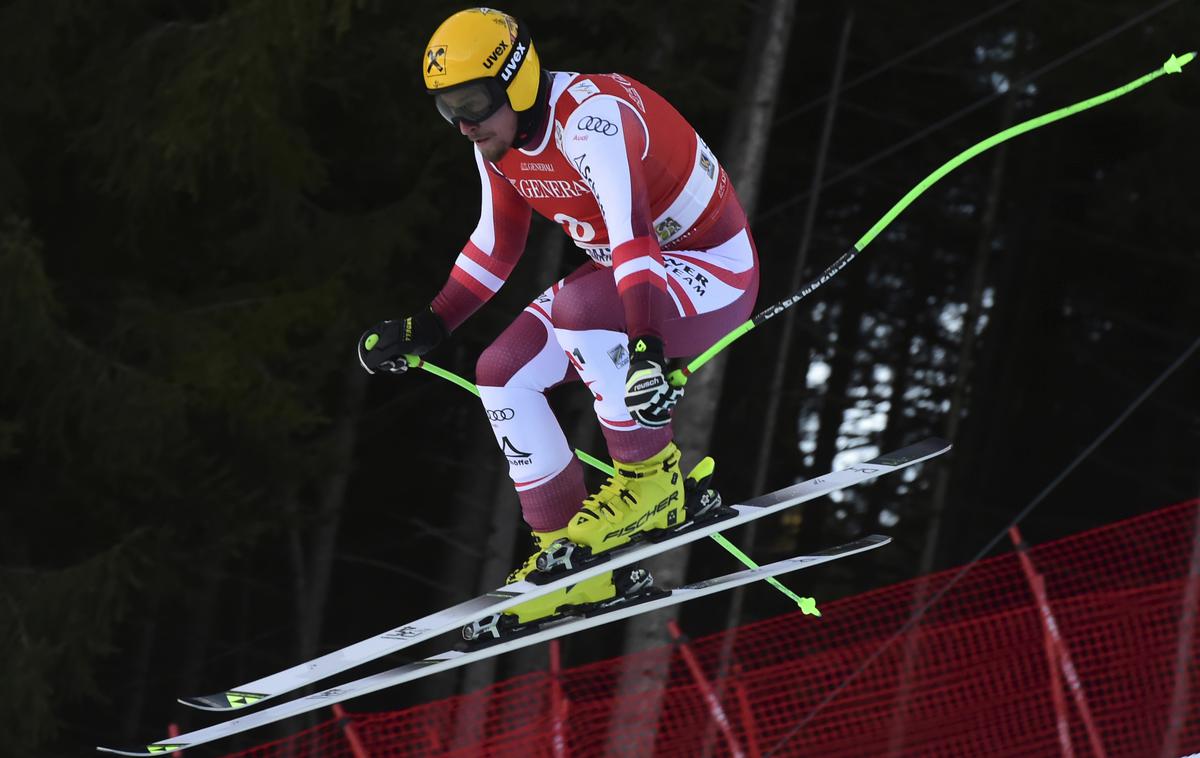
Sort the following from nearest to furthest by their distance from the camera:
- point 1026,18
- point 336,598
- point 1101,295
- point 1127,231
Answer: point 1026,18, point 1127,231, point 1101,295, point 336,598

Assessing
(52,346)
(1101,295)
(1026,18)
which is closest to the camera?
(52,346)

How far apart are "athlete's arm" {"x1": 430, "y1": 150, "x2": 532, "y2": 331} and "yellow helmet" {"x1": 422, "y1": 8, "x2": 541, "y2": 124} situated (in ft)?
1.75

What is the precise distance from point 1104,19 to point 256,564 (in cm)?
855

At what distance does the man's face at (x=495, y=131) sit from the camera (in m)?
3.84

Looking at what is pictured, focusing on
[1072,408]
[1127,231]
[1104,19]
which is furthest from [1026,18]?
[1072,408]

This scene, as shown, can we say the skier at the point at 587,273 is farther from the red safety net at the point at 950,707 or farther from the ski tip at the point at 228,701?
the red safety net at the point at 950,707

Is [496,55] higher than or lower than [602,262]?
higher

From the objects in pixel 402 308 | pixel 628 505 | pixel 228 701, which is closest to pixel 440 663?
pixel 228 701

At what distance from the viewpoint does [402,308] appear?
8.70m

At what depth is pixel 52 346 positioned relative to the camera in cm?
727

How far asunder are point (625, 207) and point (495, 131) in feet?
1.36

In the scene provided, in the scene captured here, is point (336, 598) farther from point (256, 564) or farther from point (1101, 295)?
point (1101, 295)

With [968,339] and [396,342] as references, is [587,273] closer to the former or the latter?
[396,342]

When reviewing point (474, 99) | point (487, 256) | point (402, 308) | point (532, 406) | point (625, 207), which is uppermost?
point (402, 308)
